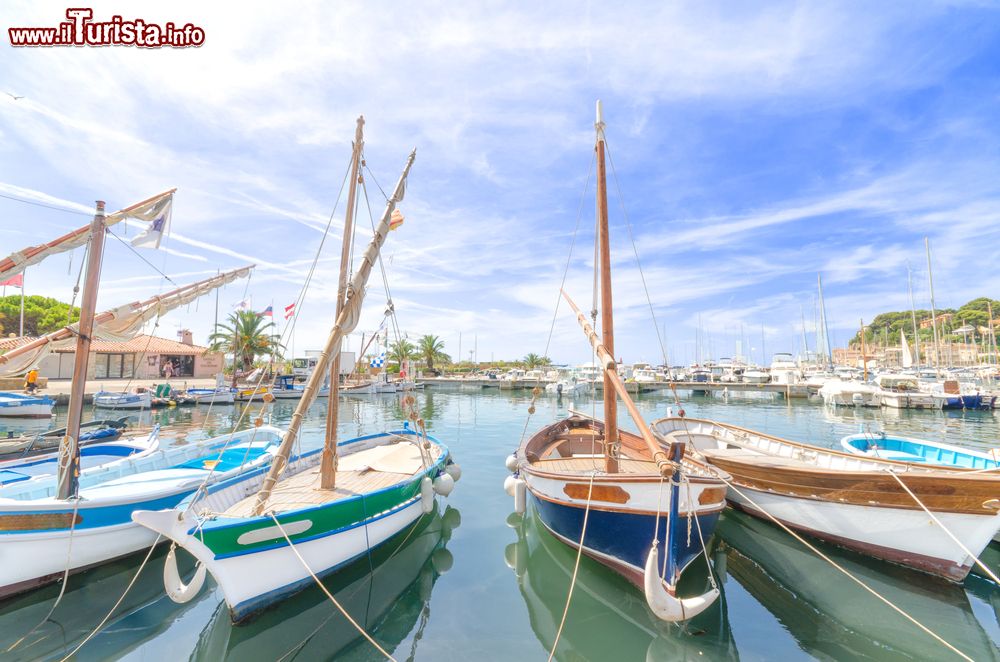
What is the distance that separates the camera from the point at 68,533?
24.3ft

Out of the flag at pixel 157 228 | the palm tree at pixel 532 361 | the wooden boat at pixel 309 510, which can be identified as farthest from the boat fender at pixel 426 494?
the palm tree at pixel 532 361

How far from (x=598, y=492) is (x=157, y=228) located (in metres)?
11.4

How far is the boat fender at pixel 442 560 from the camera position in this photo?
28.9 ft

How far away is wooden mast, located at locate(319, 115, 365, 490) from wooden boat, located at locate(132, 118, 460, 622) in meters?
0.02

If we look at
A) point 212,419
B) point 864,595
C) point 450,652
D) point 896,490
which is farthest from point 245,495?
point 212,419

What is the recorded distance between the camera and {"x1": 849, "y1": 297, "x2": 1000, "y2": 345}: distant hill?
97.6m

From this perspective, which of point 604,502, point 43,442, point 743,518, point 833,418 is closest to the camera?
point 604,502

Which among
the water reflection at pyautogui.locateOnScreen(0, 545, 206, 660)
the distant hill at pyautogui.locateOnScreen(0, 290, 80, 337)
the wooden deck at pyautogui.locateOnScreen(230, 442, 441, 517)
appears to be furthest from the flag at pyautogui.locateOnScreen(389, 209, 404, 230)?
the distant hill at pyautogui.locateOnScreen(0, 290, 80, 337)

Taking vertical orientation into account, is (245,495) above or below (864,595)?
above

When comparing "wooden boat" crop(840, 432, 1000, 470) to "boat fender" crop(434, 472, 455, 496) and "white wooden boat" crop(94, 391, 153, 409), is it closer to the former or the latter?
"boat fender" crop(434, 472, 455, 496)

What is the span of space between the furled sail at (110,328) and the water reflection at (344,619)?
6.81 meters

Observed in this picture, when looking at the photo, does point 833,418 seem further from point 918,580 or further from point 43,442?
point 43,442

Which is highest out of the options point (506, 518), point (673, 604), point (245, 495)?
point (245, 495)

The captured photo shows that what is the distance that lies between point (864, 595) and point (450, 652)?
286 inches
